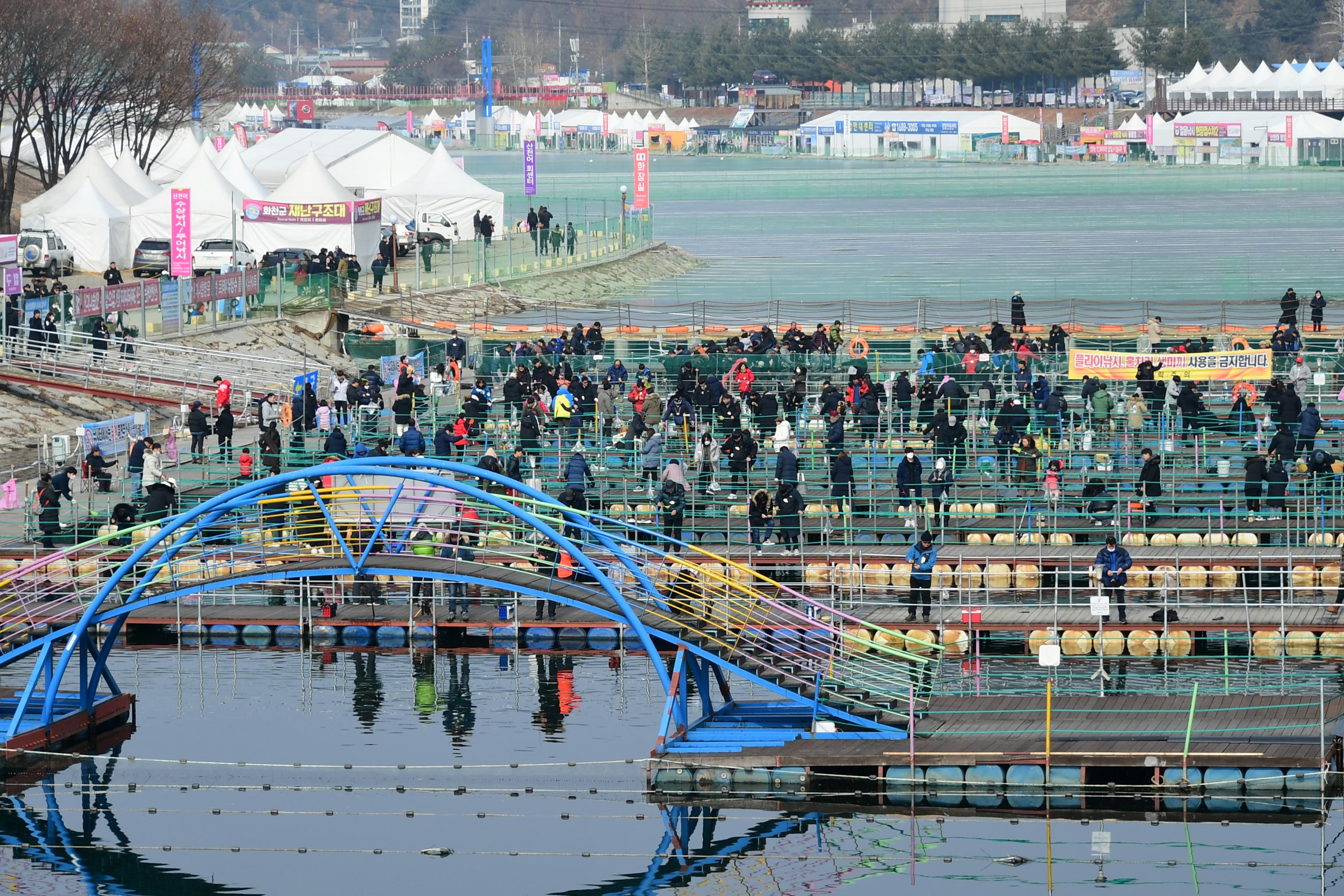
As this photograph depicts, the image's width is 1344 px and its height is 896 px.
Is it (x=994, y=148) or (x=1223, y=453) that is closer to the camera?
(x=1223, y=453)

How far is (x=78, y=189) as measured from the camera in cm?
6262

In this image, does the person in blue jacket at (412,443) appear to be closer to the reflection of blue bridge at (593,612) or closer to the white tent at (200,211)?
the reflection of blue bridge at (593,612)

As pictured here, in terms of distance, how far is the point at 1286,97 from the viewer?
164m

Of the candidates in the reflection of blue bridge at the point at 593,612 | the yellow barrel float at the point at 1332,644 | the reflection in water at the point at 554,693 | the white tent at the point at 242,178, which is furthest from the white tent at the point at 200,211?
the yellow barrel float at the point at 1332,644

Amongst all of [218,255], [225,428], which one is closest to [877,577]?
[225,428]

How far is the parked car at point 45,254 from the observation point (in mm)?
59594

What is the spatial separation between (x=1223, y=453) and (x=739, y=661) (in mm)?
13808

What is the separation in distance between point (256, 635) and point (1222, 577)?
1413 centimetres

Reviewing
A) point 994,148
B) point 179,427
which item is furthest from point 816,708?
point 994,148

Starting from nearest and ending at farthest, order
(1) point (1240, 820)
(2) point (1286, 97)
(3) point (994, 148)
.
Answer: (1) point (1240, 820)
(2) point (1286, 97)
(3) point (994, 148)

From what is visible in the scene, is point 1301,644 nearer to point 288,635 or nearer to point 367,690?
point 367,690

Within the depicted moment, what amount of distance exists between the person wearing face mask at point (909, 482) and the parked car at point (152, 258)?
113 feet

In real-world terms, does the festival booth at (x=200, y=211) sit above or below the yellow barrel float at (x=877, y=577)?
above

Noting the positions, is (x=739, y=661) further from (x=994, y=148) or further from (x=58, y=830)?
(x=994, y=148)
